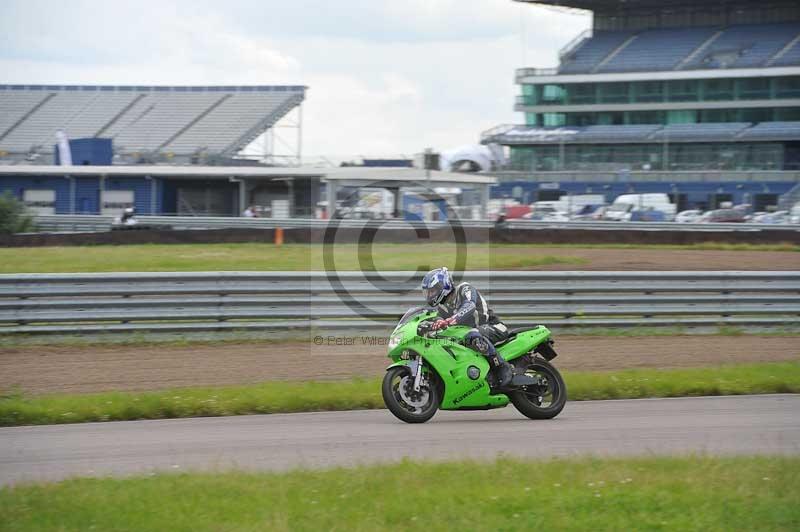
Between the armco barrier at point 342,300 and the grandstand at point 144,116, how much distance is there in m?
44.2

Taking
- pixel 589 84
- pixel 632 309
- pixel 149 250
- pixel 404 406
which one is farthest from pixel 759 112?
pixel 404 406

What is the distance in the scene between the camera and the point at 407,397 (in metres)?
9.59

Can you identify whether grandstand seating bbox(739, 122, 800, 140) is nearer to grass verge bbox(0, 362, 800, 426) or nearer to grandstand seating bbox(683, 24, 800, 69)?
grandstand seating bbox(683, 24, 800, 69)

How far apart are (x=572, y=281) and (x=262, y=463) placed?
32.3 ft

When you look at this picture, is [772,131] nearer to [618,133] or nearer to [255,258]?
[618,133]

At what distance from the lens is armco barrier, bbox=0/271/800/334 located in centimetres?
1505

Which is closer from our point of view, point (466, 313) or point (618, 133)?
point (466, 313)

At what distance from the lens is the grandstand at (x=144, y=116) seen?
62906mm

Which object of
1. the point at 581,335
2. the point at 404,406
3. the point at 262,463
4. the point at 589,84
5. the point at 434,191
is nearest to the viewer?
the point at 262,463

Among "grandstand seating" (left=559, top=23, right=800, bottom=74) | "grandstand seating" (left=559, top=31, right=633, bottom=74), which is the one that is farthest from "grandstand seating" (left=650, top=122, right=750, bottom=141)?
"grandstand seating" (left=559, top=31, right=633, bottom=74)

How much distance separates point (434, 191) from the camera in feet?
126

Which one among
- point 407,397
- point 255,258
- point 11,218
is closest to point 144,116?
point 11,218

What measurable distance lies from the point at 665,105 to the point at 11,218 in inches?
1756

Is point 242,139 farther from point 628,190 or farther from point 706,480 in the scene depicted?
point 706,480
